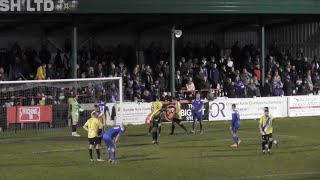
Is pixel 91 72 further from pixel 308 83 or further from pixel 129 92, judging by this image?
pixel 308 83

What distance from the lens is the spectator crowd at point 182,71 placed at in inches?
1479

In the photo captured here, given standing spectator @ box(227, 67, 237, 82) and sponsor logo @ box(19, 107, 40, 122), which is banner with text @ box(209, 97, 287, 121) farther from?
sponsor logo @ box(19, 107, 40, 122)

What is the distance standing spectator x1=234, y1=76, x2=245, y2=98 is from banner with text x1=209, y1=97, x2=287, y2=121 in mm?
915

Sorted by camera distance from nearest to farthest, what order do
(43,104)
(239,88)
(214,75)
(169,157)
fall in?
(169,157) < (43,104) < (239,88) < (214,75)

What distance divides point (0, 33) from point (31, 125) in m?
15.2

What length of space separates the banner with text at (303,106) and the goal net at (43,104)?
1296 cm

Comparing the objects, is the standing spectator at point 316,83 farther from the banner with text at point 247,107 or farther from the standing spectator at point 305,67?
the banner with text at point 247,107

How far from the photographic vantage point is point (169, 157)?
23.9m

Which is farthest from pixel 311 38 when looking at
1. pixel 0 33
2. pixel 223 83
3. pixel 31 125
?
pixel 31 125

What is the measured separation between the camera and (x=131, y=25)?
159 ft

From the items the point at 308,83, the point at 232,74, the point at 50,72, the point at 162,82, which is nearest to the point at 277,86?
the point at 308,83

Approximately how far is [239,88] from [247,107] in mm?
1308

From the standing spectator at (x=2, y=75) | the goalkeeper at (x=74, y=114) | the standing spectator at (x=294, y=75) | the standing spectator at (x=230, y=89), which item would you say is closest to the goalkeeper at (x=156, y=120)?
the goalkeeper at (x=74, y=114)

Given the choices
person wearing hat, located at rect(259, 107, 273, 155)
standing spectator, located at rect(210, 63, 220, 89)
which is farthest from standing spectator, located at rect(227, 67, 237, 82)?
person wearing hat, located at rect(259, 107, 273, 155)
